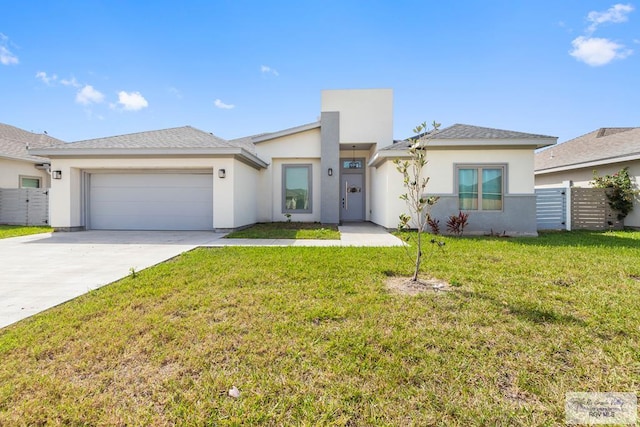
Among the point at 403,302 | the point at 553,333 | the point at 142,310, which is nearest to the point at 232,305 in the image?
the point at 142,310

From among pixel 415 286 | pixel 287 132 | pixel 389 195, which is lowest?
pixel 415 286

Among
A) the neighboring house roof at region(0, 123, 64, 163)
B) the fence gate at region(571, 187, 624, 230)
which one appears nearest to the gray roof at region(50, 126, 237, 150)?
the neighboring house roof at region(0, 123, 64, 163)

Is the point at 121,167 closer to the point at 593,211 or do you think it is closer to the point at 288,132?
the point at 288,132

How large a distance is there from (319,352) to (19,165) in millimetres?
20863

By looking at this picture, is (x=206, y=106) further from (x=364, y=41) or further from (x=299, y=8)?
(x=364, y=41)

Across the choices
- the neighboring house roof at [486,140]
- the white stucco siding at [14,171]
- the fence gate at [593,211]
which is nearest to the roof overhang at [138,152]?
the neighboring house roof at [486,140]

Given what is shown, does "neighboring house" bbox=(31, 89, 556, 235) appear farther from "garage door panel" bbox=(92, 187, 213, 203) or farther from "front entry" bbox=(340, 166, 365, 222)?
"front entry" bbox=(340, 166, 365, 222)

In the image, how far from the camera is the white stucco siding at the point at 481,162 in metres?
9.80

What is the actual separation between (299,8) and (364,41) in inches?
115

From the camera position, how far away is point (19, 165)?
1523 cm

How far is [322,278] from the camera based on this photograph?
185 inches

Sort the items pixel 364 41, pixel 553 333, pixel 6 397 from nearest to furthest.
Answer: pixel 6 397 < pixel 553 333 < pixel 364 41

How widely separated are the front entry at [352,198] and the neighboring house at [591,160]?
8.74 m

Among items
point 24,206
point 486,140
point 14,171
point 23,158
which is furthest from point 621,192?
point 14,171
